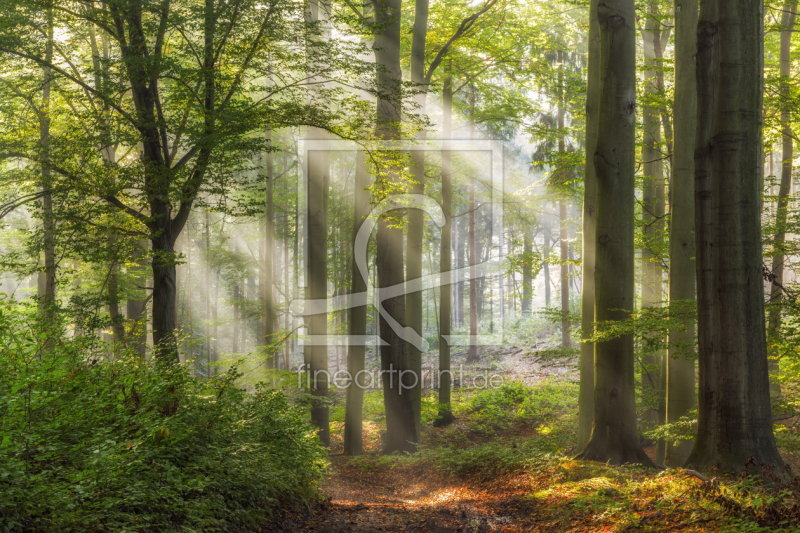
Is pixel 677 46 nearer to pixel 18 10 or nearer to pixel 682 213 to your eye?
pixel 682 213

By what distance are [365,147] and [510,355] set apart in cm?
1867

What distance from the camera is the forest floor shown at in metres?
3.81

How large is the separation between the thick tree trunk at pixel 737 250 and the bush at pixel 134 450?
431 cm

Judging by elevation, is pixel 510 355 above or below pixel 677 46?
below

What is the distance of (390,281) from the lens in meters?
10.5

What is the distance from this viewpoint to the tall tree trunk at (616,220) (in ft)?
21.0

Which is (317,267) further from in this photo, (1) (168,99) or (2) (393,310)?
(1) (168,99)

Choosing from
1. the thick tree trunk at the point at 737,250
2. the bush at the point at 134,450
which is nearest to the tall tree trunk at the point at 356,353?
the bush at the point at 134,450

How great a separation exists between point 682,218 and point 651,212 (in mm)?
3041

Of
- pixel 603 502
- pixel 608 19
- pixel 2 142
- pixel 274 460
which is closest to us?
pixel 603 502

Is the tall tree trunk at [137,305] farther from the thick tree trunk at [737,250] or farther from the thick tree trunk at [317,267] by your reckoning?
the thick tree trunk at [737,250]

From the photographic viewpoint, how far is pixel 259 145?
778 cm

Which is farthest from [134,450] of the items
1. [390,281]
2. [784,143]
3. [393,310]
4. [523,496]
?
[784,143]

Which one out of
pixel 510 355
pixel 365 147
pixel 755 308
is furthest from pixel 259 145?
pixel 510 355
